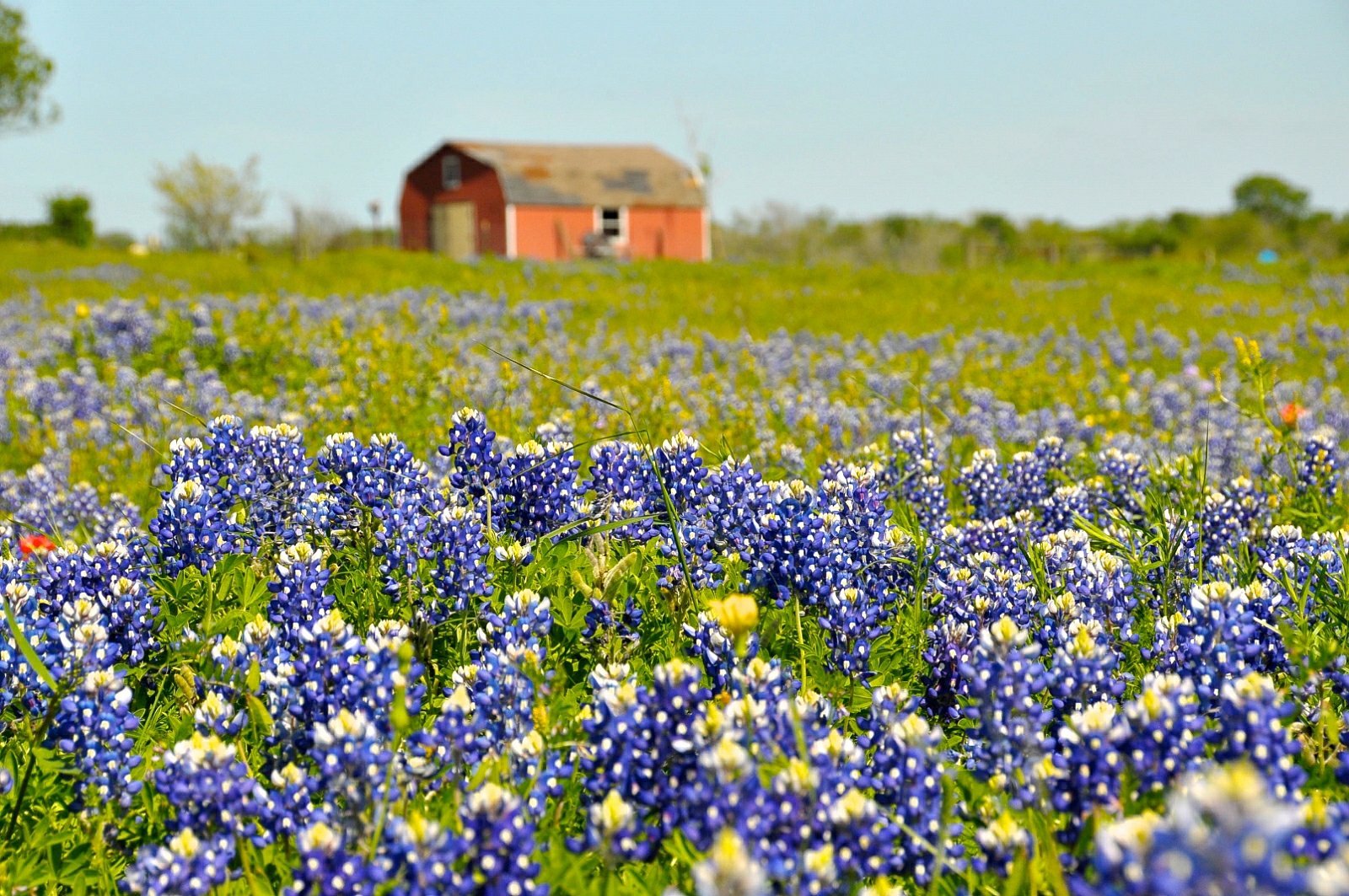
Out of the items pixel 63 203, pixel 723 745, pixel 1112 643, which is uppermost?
pixel 63 203

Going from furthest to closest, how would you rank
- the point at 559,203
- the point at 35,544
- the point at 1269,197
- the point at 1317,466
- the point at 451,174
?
the point at 1269,197
the point at 451,174
the point at 559,203
the point at 1317,466
the point at 35,544

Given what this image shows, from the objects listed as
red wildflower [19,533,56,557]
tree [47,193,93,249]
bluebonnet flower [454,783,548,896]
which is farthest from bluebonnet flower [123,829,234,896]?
tree [47,193,93,249]

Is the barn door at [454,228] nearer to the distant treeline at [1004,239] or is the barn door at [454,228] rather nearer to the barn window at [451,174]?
the barn window at [451,174]

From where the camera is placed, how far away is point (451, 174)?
Result: 51.5m

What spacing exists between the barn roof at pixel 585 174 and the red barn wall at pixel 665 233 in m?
0.56

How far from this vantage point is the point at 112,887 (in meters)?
2.46

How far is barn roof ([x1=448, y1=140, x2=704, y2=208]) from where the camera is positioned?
157ft

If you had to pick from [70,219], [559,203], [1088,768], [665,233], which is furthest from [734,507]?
[70,219]

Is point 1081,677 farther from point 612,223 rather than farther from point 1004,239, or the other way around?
point 1004,239

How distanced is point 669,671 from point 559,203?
1864 inches

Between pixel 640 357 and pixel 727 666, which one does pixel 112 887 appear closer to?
pixel 727 666

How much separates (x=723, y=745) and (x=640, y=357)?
9229 mm

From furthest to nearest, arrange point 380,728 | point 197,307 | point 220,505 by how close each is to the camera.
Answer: point 197,307 < point 220,505 < point 380,728

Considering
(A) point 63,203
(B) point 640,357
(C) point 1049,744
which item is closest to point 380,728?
(C) point 1049,744
